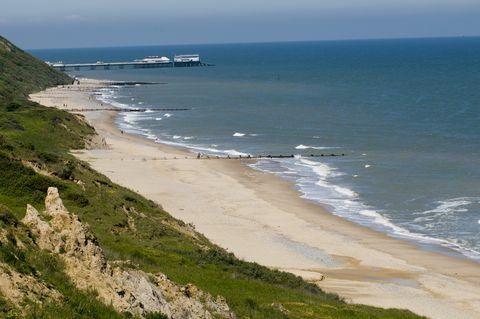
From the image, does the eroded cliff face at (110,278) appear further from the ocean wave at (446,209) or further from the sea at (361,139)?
the ocean wave at (446,209)

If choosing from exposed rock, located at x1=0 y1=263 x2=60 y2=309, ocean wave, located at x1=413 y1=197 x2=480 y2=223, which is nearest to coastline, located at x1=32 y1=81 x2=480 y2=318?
ocean wave, located at x1=413 y1=197 x2=480 y2=223

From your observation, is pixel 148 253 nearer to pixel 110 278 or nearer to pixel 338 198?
pixel 110 278

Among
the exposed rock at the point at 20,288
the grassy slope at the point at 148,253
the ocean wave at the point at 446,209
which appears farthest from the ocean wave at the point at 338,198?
the exposed rock at the point at 20,288

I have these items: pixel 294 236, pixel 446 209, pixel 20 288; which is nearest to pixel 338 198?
pixel 446 209

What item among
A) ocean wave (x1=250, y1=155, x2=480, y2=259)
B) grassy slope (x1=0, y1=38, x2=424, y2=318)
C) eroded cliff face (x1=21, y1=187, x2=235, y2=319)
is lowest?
ocean wave (x1=250, y1=155, x2=480, y2=259)

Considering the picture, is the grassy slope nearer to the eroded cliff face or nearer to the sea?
the eroded cliff face

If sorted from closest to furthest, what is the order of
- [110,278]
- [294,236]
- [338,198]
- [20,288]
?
[20,288], [110,278], [294,236], [338,198]
